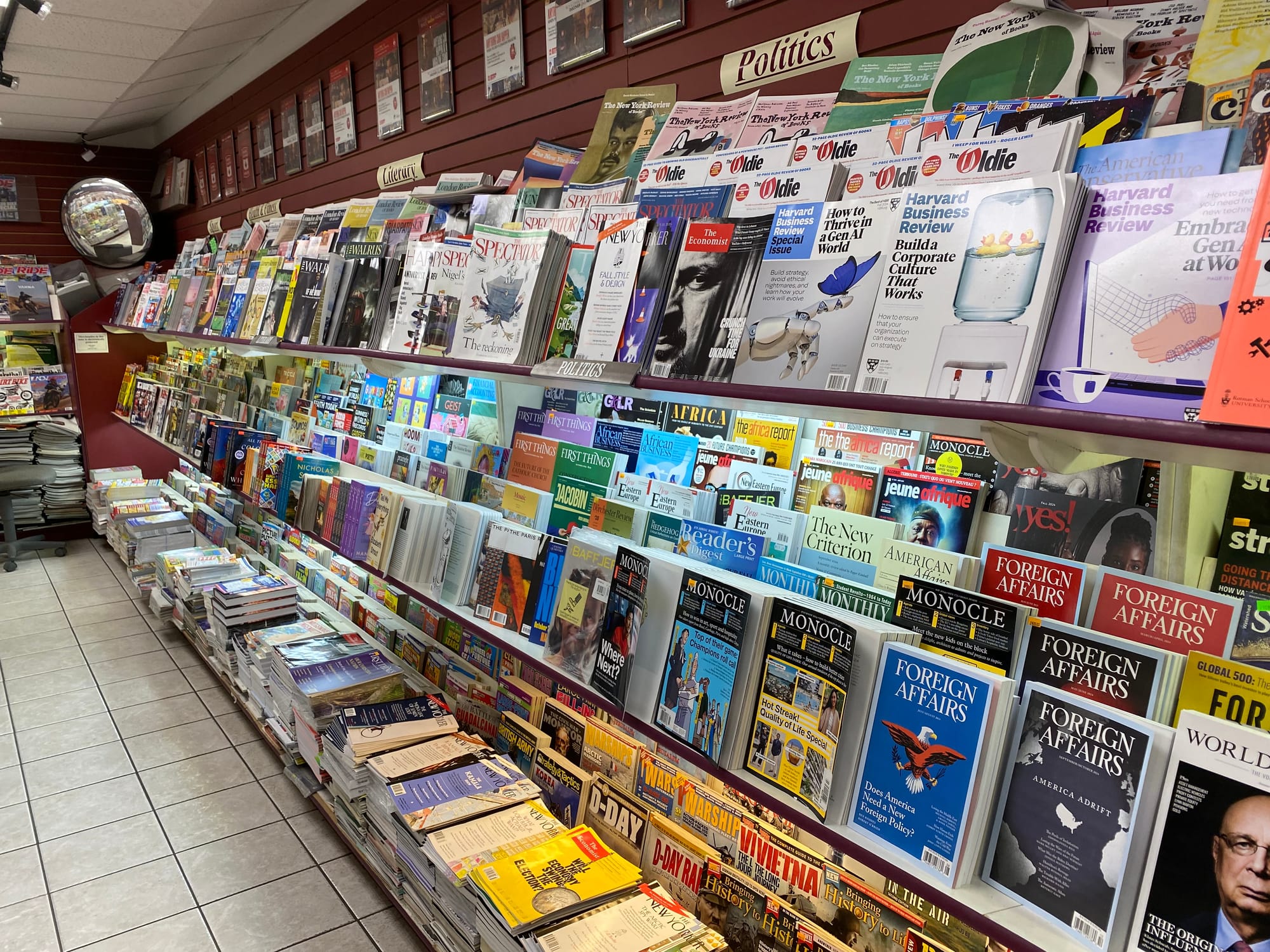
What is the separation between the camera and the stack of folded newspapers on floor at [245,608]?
364 centimetres

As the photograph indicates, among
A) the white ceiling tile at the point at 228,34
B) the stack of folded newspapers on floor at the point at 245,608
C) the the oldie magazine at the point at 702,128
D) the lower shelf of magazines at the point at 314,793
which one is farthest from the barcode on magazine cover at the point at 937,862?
the white ceiling tile at the point at 228,34

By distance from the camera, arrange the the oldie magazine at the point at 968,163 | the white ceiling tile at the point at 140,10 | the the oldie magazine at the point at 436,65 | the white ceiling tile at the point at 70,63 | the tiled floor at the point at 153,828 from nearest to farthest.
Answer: the the oldie magazine at the point at 968,163, the tiled floor at the point at 153,828, the the oldie magazine at the point at 436,65, the white ceiling tile at the point at 140,10, the white ceiling tile at the point at 70,63

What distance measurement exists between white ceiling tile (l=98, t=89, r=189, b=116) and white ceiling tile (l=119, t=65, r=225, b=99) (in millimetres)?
111

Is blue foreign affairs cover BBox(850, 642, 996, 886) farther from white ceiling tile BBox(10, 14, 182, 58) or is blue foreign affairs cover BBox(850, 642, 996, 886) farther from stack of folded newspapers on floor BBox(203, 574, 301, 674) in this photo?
white ceiling tile BBox(10, 14, 182, 58)

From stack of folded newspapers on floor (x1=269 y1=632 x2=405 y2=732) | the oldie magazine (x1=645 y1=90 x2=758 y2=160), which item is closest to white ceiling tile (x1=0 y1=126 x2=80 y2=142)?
stack of folded newspapers on floor (x1=269 y1=632 x2=405 y2=732)

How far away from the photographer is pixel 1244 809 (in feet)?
2.83

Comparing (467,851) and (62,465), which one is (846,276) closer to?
(467,851)

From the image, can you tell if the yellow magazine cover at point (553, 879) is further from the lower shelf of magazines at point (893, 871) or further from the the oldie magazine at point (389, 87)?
the the oldie magazine at point (389, 87)

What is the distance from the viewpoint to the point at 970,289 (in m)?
1.05

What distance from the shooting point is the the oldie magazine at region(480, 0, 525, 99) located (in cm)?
304

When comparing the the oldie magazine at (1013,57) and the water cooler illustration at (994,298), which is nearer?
the water cooler illustration at (994,298)

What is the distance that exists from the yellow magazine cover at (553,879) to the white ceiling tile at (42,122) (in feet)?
27.3

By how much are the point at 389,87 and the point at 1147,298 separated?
400cm

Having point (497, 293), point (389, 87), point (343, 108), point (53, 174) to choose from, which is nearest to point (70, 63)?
point (343, 108)
